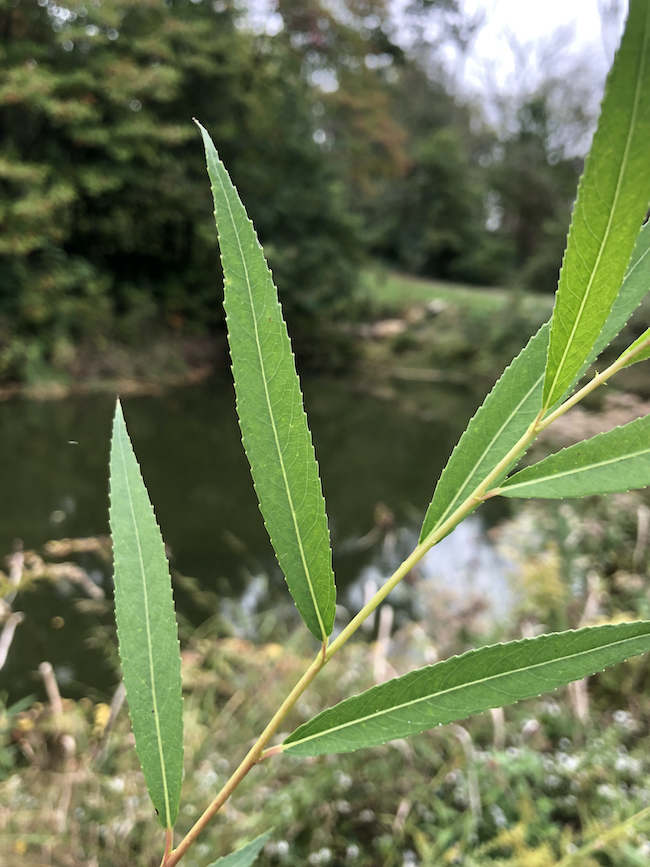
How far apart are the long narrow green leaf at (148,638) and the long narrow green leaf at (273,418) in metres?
0.05

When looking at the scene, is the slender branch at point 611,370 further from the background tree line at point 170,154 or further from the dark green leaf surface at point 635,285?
the background tree line at point 170,154

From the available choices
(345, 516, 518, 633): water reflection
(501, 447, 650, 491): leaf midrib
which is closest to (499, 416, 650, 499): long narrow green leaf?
(501, 447, 650, 491): leaf midrib

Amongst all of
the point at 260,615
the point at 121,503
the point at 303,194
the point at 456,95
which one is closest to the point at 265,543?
the point at 260,615

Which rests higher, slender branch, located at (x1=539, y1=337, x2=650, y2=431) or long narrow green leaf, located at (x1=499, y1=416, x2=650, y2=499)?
slender branch, located at (x1=539, y1=337, x2=650, y2=431)

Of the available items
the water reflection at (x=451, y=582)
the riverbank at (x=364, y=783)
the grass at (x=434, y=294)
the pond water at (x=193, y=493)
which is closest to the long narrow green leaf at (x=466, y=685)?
the riverbank at (x=364, y=783)

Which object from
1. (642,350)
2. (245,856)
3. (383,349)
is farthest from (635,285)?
(383,349)

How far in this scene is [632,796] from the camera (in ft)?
3.88

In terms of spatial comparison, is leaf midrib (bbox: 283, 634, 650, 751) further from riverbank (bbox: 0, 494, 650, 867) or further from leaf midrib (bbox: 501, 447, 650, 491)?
riverbank (bbox: 0, 494, 650, 867)

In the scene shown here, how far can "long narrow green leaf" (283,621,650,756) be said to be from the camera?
0.60 ft

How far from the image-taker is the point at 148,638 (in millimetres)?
220

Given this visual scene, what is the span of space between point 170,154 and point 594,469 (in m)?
7.24

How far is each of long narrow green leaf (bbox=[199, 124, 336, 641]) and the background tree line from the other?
5845 millimetres

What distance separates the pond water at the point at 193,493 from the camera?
239cm

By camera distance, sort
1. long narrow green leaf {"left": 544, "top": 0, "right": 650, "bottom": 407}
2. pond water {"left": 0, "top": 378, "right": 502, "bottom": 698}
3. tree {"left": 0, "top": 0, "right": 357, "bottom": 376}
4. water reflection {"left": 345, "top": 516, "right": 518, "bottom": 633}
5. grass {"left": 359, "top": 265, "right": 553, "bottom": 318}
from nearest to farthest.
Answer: long narrow green leaf {"left": 544, "top": 0, "right": 650, "bottom": 407}
water reflection {"left": 345, "top": 516, "right": 518, "bottom": 633}
pond water {"left": 0, "top": 378, "right": 502, "bottom": 698}
tree {"left": 0, "top": 0, "right": 357, "bottom": 376}
grass {"left": 359, "top": 265, "right": 553, "bottom": 318}
